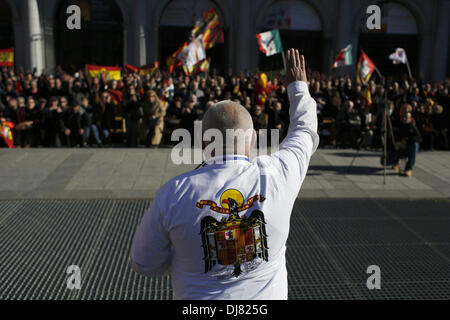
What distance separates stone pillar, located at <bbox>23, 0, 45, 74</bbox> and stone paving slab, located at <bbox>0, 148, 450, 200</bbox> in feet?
39.7

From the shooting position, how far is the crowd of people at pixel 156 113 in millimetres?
11484

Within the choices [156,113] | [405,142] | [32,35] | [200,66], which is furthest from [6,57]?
[405,142]

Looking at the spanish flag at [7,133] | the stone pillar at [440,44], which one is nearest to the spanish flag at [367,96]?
the spanish flag at [7,133]

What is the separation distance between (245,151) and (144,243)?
0.56 m

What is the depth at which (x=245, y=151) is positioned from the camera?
1941 mm

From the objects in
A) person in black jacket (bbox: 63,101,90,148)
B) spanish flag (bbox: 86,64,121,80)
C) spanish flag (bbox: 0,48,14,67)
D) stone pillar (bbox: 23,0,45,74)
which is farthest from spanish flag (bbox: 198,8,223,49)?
stone pillar (bbox: 23,0,45,74)

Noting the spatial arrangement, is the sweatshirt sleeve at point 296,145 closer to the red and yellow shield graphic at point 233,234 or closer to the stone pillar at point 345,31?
the red and yellow shield graphic at point 233,234

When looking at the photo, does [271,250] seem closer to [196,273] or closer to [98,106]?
[196,273]

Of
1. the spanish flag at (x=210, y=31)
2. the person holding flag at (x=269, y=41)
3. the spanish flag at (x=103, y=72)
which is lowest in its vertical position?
the spanish flag at (x=103, y=72)

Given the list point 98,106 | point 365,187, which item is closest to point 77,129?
point 98,106

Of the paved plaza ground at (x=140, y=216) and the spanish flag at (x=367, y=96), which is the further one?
the spanish flag at (x=367, y=96)

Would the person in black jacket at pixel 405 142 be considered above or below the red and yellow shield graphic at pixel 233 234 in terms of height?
below

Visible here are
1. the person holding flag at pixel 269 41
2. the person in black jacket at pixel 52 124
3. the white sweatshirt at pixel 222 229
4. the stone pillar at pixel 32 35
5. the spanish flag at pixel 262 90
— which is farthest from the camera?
the stone pillar at pixel 32 35

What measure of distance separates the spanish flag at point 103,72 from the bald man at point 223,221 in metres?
13.9
